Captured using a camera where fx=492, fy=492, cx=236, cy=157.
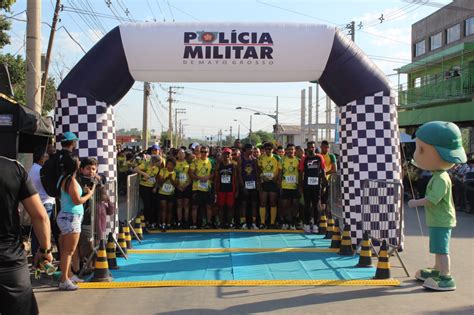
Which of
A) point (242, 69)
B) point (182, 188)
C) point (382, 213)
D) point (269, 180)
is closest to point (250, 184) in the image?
→ point (269, 180)

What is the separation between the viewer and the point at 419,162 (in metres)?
6.55

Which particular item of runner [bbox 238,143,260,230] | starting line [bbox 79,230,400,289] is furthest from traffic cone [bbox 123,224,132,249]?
runner [bbox 238,143,260,230]

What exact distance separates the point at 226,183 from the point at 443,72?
83.0 feet

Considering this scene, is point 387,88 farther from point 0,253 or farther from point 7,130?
point 0,253

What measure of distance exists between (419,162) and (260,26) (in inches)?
143

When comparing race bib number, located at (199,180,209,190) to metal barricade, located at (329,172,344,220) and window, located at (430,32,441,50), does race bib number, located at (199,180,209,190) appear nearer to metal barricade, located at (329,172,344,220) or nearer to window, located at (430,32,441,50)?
metal barricade, located at (329,172,344,220)

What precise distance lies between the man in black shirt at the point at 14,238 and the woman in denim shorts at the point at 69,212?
8.03ft

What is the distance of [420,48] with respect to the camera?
38906mm

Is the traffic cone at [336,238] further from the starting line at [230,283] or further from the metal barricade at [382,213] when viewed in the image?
the starting line at [230,283]

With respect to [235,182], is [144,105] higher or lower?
higher

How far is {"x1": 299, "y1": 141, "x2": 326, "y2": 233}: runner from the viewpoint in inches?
410

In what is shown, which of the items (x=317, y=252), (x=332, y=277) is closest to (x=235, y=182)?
(x=317, y=252)

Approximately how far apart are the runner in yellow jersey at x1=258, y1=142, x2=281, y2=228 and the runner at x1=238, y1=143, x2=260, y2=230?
6.1 inches

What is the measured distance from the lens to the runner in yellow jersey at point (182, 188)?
35.5 feet
